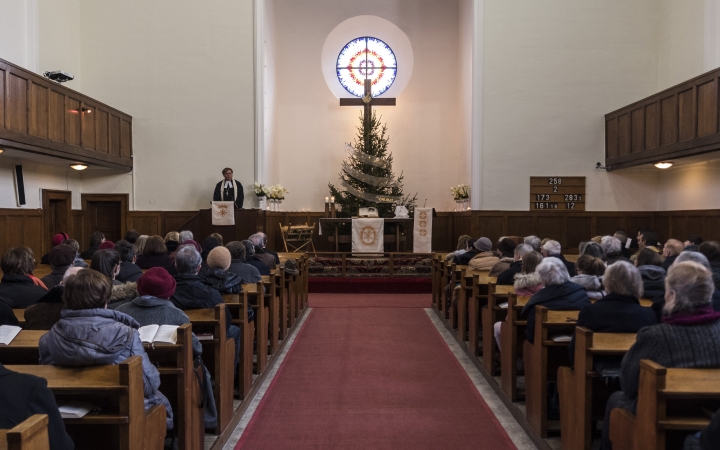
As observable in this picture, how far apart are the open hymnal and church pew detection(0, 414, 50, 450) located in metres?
1.39

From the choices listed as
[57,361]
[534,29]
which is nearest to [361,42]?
[534,29]

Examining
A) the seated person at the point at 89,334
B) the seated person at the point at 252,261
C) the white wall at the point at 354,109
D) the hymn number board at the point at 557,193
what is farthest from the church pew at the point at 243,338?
the white wall at the point at 354,109

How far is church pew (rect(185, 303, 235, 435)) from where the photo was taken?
13.3 ft

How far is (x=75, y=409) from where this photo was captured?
267 centimetres

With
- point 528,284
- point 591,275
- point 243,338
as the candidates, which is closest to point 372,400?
point 243,338

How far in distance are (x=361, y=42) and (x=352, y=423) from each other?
14.5 metres

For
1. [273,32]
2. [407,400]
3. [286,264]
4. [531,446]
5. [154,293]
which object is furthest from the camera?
[273,32]

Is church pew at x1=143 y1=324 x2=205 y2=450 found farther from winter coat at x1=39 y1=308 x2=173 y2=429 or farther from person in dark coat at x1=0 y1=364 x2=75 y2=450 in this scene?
person in dark coat at x1=0 y1=364 x2=75 y2=450

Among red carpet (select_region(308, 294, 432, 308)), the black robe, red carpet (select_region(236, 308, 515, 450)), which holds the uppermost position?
the black robe

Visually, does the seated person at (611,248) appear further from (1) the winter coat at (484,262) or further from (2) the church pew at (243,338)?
(2) the church pew at (243,338)

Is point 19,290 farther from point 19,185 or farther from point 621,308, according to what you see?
point 19,185

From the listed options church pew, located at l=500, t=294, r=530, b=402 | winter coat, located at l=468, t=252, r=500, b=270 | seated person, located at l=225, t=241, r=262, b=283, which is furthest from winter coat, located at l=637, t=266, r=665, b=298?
seated person, located at l=225, t=241, r=262, b=283

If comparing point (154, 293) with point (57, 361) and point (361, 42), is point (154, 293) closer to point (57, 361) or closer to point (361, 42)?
point (57, 361)

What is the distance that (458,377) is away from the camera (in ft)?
19.1
